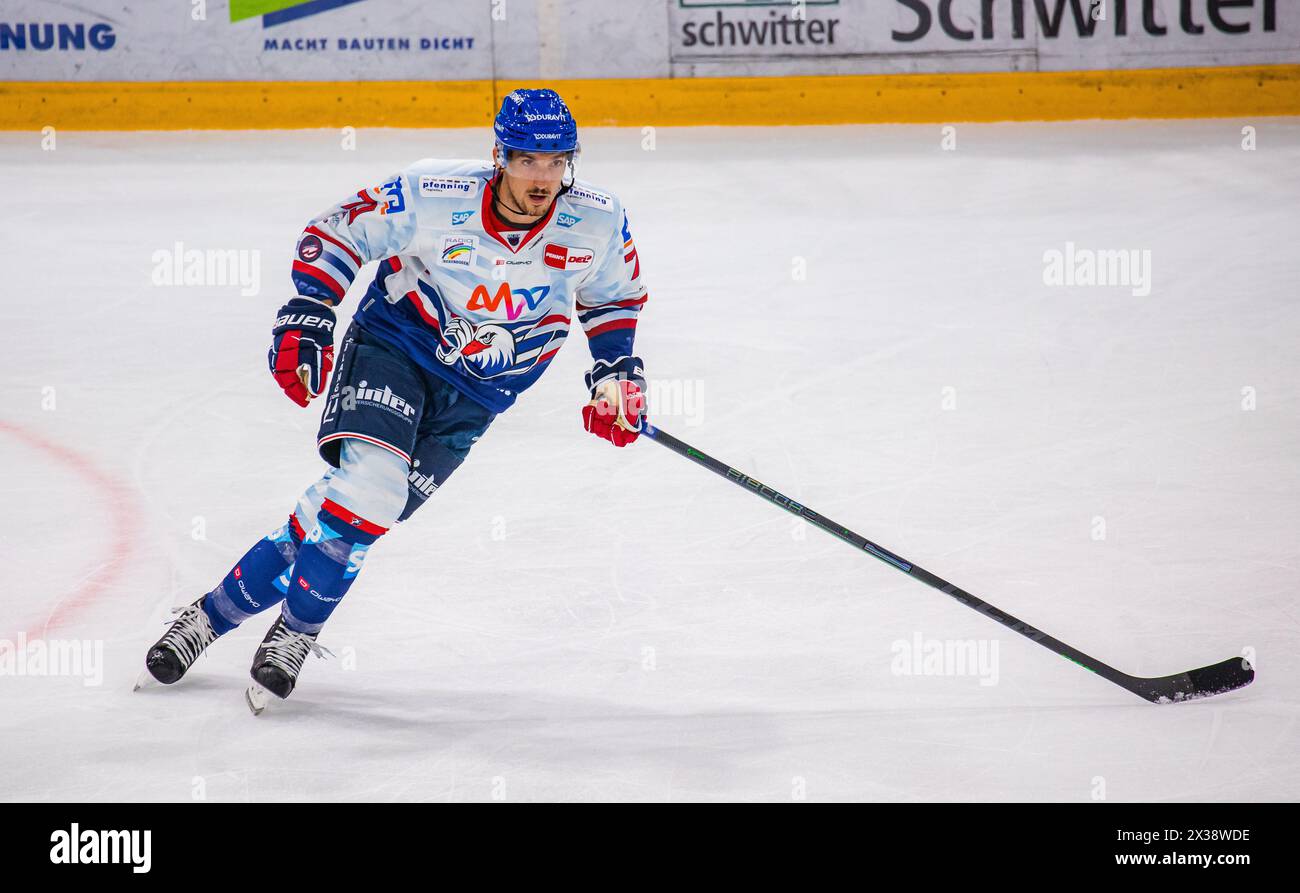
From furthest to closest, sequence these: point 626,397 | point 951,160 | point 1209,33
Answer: point 1209,33 → point 951,160 → point 626,397

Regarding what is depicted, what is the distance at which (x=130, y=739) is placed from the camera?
322 cm

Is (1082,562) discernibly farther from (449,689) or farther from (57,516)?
(57,516)

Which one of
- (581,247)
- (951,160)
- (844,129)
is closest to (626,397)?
(581,247)

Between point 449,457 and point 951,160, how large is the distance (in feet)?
18.9

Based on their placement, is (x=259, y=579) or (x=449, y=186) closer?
(x=449, y=186)

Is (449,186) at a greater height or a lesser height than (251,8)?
lesser

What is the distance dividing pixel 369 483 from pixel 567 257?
2.18ft

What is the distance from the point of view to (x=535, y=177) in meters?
3.20

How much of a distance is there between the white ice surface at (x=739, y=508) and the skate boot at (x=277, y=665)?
0.27 ft

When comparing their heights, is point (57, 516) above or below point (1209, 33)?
below

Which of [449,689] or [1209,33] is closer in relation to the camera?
[449,689]

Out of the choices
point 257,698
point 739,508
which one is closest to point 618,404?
point 257,698

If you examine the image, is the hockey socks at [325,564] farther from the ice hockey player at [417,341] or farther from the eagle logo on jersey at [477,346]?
the eagle logo on jersey at [477,346]

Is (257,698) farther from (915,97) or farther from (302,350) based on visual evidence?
(915,97)
